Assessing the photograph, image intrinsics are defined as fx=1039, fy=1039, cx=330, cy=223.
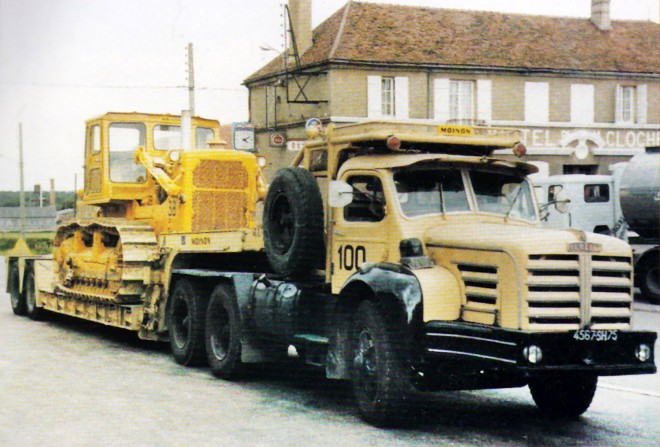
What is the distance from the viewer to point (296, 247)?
10.7m

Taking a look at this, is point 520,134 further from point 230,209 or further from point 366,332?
point 230,209

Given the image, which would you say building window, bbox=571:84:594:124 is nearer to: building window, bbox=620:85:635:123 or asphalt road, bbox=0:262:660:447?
building window, bbox=620:85:635:123

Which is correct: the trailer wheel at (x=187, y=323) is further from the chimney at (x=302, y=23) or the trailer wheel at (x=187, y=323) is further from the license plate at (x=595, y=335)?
the chimney at (x=302, y=23)

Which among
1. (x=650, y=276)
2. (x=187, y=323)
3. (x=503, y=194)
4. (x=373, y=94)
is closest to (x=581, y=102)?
(x=373, y=94)

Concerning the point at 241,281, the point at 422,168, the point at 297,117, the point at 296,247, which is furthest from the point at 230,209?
the point at 297,117

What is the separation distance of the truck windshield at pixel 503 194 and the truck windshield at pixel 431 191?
18 cm

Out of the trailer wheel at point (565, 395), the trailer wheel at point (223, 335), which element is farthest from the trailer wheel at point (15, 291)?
the trailer wheel at point (565, 395)

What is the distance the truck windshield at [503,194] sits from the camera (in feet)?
33.2

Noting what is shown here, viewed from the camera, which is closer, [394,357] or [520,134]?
[394,357]

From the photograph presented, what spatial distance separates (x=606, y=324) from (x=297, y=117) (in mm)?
35430

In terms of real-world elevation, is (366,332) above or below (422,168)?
below

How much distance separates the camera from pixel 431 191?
9.98 meters

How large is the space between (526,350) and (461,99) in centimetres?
3590

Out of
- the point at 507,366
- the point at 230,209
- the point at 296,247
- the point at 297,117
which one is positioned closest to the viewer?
the point at 507,366
